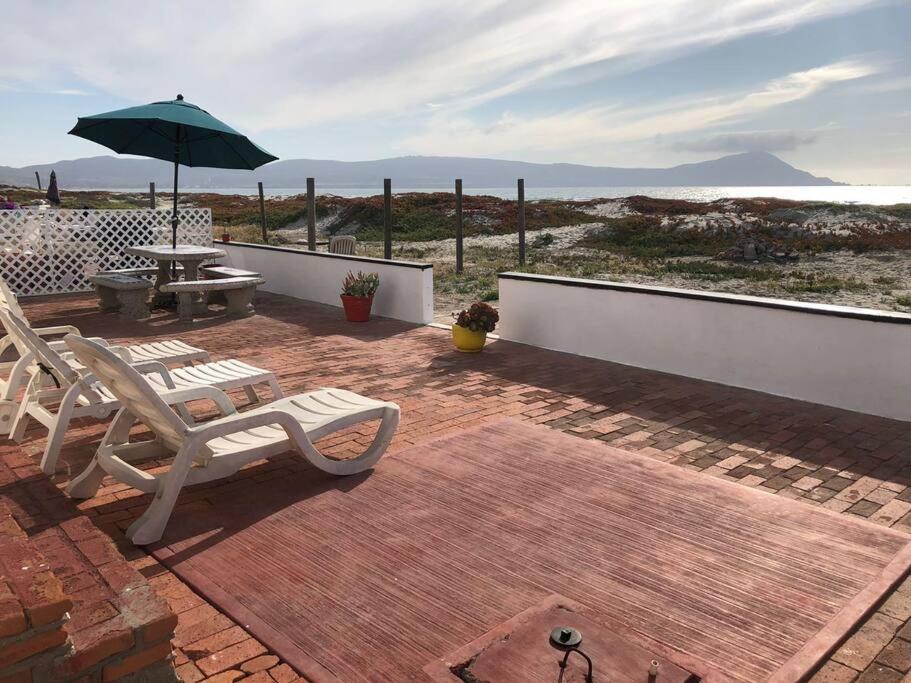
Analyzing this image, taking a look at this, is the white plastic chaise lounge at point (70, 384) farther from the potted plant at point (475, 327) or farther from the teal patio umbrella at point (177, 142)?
the teal patio umbrella at point (177, 142)

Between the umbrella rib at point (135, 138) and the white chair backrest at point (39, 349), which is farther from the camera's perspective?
the umbrella rib at point (135, 138)

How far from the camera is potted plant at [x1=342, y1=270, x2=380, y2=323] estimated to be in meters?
7.57

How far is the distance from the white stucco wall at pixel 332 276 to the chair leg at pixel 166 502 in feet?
16.0

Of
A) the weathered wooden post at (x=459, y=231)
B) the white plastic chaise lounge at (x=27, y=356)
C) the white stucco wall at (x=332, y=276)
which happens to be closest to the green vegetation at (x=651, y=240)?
the weathered wooden post at (x=459, y=231)

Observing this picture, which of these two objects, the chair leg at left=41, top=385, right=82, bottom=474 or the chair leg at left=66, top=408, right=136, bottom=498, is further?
the chair leg at left=41, top=385, right=82, bottom=474

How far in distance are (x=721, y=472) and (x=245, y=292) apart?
597 centimetres

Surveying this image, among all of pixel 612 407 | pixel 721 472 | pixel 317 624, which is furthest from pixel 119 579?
pixel 612 407

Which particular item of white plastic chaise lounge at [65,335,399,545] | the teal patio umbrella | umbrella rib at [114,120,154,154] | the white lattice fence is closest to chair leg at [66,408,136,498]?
white plastic chaise lounge at [65,335,399,545]

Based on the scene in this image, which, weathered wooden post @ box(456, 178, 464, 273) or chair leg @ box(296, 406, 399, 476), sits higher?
weathered wooden post @ box(456, 178, 464, 273)

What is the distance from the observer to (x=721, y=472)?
11.5 ft

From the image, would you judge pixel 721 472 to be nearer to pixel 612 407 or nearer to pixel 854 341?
pixel 612 407

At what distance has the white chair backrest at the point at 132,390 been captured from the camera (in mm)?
2709

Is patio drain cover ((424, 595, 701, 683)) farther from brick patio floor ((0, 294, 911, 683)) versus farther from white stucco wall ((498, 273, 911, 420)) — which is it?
white stucco wall ((498, 273, 911, 420))

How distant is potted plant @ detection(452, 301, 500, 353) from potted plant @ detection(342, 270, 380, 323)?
5.89ft
